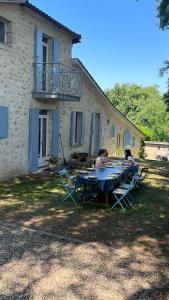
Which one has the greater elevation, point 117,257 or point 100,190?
point 100,190

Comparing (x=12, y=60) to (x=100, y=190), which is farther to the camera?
(x=12, y=60)

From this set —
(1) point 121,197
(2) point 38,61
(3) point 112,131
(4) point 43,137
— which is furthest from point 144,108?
(1) point 121,197

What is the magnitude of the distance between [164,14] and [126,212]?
312 inches

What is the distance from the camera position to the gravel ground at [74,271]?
442cm

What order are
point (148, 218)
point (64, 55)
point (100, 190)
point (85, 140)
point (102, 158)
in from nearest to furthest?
point (148, 218) → point (100, 190) → point (102, 158) → point (64, 55) → point (85, 140)

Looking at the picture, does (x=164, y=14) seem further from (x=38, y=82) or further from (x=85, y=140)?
(x=85, y=140)

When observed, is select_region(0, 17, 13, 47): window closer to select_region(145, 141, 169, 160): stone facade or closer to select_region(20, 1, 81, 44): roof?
select_region(20, 1, 81, 44): roof

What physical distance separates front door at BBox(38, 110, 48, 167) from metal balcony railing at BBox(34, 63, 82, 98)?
3.60 ft

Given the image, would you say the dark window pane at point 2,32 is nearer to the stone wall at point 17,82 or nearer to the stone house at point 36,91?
the stone house at point 36,91

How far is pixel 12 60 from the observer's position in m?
11.2

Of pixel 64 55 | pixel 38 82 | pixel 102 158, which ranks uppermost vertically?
pixel 64 55

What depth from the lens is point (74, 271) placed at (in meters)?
4.99

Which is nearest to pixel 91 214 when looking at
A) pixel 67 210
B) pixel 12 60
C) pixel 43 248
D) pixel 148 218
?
pixel 67 210

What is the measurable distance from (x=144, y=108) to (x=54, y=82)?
1367 inches
